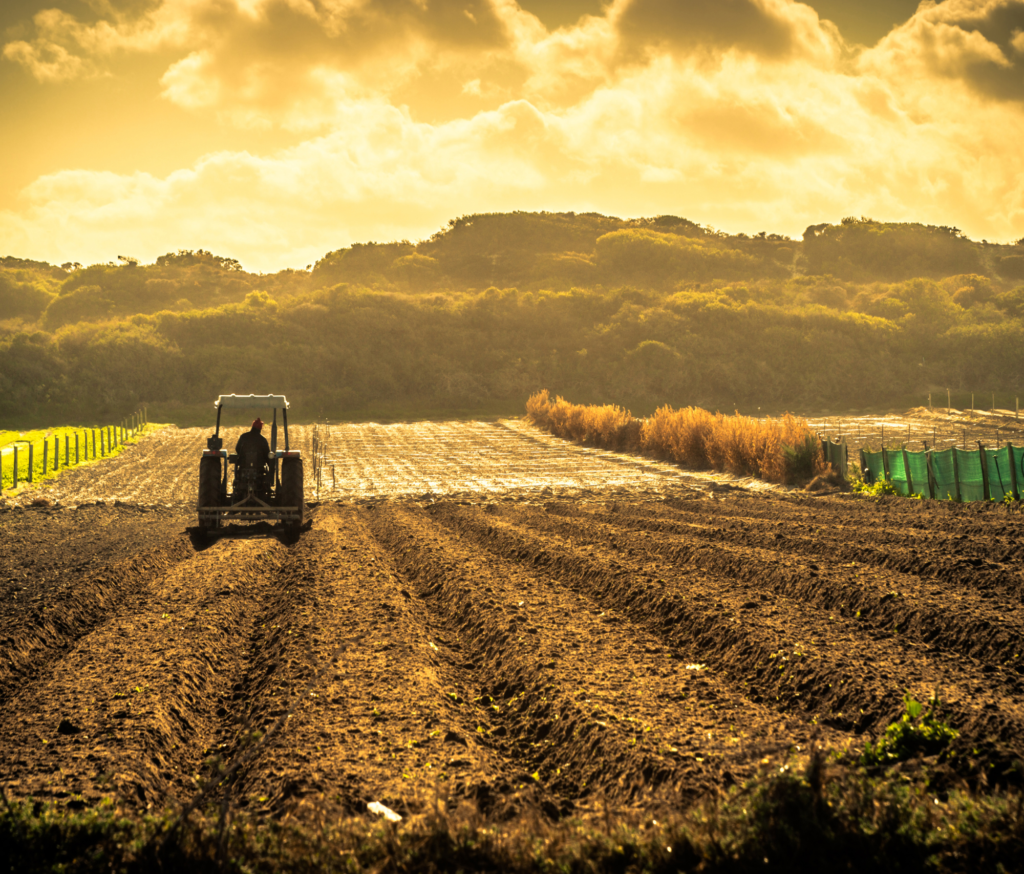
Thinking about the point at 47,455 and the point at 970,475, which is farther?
the point at 47,455

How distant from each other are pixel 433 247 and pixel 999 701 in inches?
4357

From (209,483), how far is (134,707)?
26.4ft

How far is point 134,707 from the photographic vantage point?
5.35m

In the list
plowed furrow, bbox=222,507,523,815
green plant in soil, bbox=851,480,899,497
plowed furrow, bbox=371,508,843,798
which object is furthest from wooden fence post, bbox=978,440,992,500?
plowed furrow, bbox=222,507,523,815

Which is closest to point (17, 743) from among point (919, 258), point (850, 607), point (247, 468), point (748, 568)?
point (850, 607)

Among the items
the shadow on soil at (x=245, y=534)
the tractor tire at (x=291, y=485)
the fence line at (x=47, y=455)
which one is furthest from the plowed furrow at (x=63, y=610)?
the fence line at (x=47, y=455)

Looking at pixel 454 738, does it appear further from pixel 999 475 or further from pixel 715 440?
pixel 715 440

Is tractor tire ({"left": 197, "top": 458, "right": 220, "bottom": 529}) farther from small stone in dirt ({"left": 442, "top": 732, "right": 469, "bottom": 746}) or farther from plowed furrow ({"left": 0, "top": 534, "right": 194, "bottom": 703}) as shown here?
small stone in dirt ({"left": 442, "top": 732, "right": 469, "bottom": 746})

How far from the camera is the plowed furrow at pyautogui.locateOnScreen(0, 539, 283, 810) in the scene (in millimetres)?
4355

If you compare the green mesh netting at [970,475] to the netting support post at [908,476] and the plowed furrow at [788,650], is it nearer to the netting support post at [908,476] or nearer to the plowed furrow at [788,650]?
the netting support post at [908,476]

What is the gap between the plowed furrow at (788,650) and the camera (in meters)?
5.07

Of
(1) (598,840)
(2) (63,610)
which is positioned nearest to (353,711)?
(1) (598,840)

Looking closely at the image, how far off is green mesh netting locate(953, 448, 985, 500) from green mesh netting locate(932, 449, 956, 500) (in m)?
0.27

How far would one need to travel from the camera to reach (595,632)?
7.15 metres
